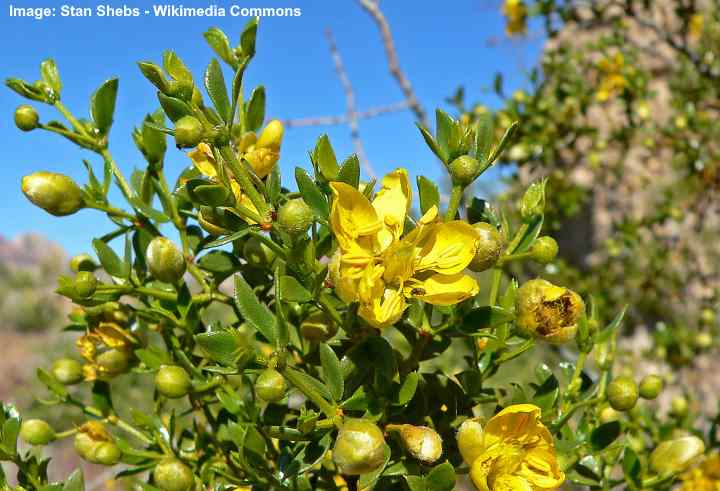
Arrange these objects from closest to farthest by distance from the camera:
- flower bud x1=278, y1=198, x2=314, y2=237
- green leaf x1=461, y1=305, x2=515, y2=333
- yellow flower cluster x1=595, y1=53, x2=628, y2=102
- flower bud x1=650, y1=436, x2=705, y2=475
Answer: flower bud x1=278, y1=198, x2=314, y2=237, green leaf x1=461, y1=305, x2=515, y2=333, flower bud x1=650, y1=436, x2=705, y2=475, yellow flower cluster x1=595, y1=53, x2=628, y2=102

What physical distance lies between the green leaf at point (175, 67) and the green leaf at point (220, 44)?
0.10 m

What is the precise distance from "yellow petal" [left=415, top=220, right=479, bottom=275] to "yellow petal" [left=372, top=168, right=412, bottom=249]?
0.12ft

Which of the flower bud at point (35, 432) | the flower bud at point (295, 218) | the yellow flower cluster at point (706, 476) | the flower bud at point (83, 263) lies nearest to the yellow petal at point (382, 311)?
the flower bud at point (295, 218)

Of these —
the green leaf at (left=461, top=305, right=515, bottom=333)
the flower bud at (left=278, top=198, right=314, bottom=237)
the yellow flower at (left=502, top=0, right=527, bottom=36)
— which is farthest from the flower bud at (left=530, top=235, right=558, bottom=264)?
the yellow flower at (left=502, top=0, right=527, bottom=36)

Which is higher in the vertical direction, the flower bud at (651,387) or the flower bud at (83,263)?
the flower bud at (83,263)

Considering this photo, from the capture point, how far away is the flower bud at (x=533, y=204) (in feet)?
2.72

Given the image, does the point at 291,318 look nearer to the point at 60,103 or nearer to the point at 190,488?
the point at 190,488

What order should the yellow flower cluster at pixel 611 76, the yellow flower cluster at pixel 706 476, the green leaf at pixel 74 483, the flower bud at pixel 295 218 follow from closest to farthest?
the flower bud at pixel 295 218 < the green leaf at pixel 74 483 < the yellow flower cluster at pixel 706 476 < the yellow flower cluster at pixel 611 76

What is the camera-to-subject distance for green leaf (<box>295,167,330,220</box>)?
62 centimetres

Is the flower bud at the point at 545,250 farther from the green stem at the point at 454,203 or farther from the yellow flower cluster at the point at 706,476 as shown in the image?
the yellow flower cluster at the point at 706,476

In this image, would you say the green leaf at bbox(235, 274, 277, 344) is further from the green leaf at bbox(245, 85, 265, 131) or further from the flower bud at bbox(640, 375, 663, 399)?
Answer: the flower bud at bbox(640, 375, 663, 399)

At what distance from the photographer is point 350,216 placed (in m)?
0.65

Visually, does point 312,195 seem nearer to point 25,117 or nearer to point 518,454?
point 518,454

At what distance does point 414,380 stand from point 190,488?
37 cm
